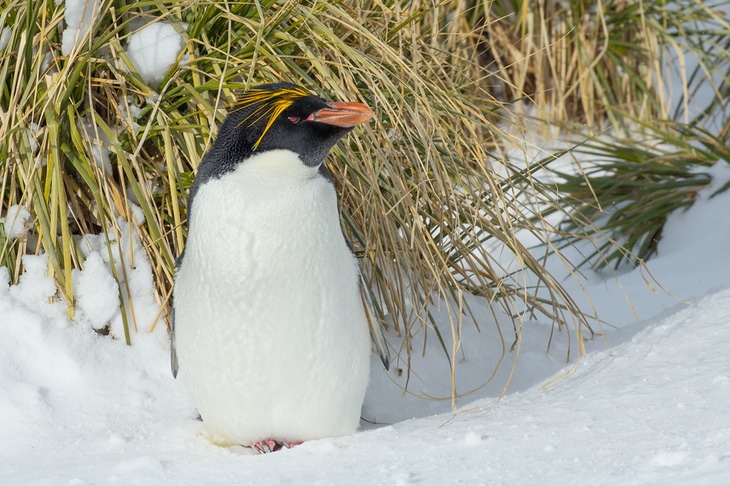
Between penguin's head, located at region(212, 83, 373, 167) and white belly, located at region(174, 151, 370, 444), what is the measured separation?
31 millimetres

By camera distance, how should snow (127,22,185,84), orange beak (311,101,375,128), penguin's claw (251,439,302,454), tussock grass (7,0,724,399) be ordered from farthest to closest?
snow (127,22,185,84) < tussock grass (7,0,724,399) < penguin's claw (251,439,302,454) < orange beak (311,101,375,128)

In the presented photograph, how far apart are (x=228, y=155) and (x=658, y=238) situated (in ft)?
8.47

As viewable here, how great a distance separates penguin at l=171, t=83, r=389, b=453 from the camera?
2.11 metres

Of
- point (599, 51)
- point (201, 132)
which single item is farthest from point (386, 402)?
point (599, 51)

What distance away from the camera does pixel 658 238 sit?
168 inches

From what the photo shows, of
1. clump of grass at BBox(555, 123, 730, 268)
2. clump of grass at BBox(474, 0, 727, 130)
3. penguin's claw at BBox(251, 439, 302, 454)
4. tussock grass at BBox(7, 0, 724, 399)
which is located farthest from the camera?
clump of grass at BBox(474, 0, 727, 130)

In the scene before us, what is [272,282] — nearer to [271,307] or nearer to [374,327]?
[271,307]

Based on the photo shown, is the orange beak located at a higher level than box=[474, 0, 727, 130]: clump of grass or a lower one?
lower

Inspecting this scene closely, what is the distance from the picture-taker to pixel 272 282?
6.98ft

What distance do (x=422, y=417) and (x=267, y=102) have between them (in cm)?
86

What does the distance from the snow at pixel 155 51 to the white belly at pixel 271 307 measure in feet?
2.01

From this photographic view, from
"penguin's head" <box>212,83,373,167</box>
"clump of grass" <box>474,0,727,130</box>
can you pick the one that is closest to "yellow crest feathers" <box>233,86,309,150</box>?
"penguin's head" <box>212,83,373,167</box>

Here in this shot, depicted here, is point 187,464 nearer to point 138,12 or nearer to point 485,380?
point 485,380

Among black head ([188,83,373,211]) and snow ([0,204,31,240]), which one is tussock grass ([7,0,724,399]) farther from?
black head ([188,83,373,211])
